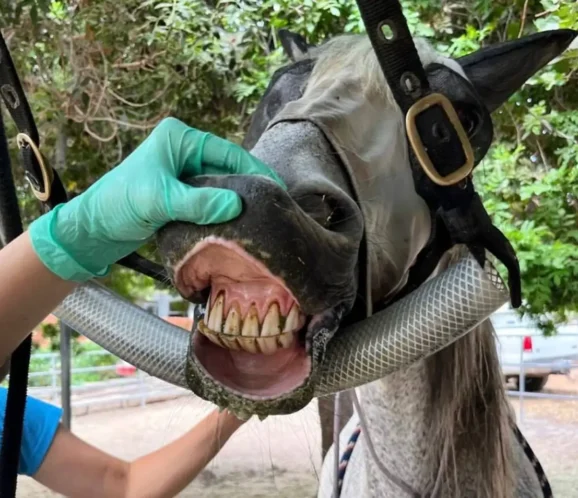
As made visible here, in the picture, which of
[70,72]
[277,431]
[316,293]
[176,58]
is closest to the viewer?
[316,293]

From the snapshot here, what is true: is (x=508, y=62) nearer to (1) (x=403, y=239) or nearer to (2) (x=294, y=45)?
(1) (x=403, y=239)

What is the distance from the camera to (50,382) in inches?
308

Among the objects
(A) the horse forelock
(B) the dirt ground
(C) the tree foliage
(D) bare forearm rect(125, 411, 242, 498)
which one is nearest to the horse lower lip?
(A) the horse forelock

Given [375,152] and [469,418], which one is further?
[469,418]

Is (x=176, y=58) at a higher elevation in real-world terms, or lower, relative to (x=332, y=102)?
higher

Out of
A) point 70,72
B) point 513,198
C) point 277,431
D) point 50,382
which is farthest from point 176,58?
point 50,382

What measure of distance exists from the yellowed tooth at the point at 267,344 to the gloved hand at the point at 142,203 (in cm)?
17

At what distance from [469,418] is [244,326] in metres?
0.65

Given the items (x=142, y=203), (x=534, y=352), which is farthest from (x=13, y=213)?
(x=534, y=352)

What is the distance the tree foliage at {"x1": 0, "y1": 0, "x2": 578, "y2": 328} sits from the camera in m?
2.49

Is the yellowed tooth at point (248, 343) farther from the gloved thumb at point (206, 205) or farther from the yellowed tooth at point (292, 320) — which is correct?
the gloved thumb at point (206, 205)

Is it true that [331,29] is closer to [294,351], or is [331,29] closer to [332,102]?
[332,102]

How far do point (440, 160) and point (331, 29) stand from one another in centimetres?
187

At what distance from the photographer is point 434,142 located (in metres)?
0.95
